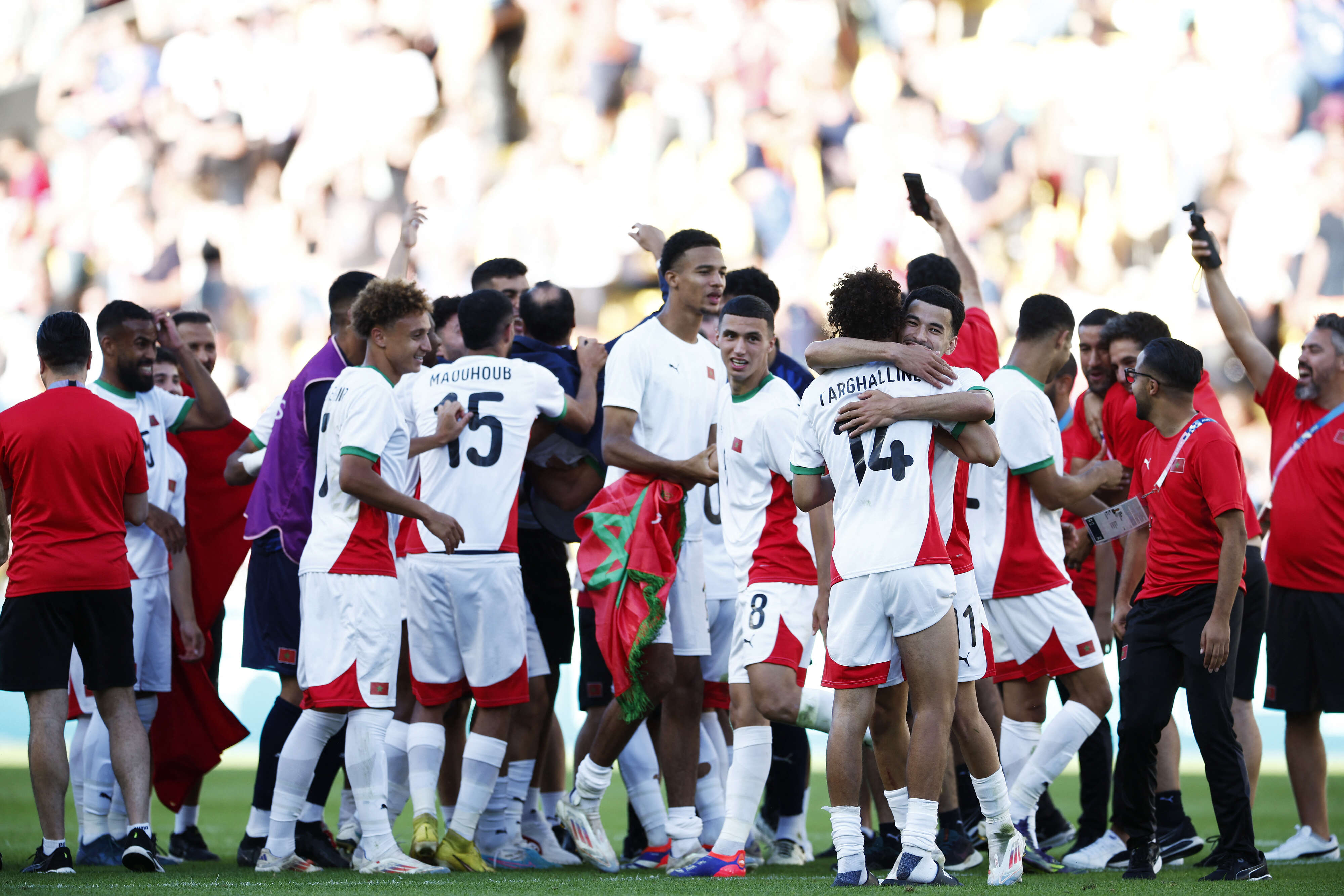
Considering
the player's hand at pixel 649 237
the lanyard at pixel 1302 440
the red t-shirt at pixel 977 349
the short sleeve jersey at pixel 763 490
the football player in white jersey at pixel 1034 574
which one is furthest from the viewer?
the player's hand at pixel 649 237

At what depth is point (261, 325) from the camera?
16781 millimetres

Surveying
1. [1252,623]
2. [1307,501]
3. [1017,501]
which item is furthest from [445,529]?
[1307,501]

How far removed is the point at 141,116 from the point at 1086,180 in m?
12.0

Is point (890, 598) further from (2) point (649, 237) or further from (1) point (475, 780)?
(2) point (649, 237)

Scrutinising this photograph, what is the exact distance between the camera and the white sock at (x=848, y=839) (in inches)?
172

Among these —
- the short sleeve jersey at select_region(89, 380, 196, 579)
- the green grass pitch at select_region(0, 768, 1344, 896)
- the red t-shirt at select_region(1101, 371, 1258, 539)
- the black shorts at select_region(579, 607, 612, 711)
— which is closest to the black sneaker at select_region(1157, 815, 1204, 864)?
the green grass pitch at select_region(0, 768, 1344, 896)

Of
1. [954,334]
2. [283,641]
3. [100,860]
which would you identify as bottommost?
[100,860]

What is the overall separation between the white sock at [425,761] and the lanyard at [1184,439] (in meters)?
2.97

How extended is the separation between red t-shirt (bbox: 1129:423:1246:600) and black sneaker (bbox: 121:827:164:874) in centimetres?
385

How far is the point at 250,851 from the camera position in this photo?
5.69m

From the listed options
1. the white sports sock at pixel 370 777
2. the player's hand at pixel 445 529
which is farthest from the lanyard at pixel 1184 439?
the white sports sock at pixel 370 777

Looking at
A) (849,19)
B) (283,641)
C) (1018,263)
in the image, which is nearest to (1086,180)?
(1018,263)

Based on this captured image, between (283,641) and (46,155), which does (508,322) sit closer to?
(283,641)

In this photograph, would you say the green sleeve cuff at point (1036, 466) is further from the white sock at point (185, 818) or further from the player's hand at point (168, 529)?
the white sock at point (185, 818)
